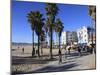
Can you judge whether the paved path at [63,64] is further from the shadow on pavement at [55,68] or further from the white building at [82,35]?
the white building at [82,35]

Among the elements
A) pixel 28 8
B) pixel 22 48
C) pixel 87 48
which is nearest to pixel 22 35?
pixel 22 48

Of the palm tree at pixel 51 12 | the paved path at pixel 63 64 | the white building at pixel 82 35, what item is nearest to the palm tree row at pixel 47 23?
A: the palm tree at pixel 51 12

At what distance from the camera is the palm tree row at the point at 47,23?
3.55 meters

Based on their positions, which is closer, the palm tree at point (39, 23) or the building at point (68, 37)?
the palm tree at point (39, 23)

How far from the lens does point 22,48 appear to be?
137 inches

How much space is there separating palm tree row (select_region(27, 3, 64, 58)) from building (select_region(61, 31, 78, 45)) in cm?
Answer: 9

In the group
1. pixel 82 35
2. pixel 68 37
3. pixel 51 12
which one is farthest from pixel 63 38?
pixel 51 12

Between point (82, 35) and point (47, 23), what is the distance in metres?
0.67

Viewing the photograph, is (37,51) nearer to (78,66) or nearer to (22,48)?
(22,48)

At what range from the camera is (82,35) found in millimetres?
3857

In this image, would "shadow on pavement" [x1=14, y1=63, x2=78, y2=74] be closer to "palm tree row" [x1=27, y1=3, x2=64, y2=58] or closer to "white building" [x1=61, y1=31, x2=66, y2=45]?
"palm tree row" [x1=27, y1=3, x2=64, y2=58]

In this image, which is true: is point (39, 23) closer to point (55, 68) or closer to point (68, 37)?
point (68, 37)

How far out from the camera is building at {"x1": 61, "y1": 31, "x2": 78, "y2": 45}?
12.2 feet

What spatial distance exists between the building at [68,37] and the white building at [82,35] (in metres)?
0.07
